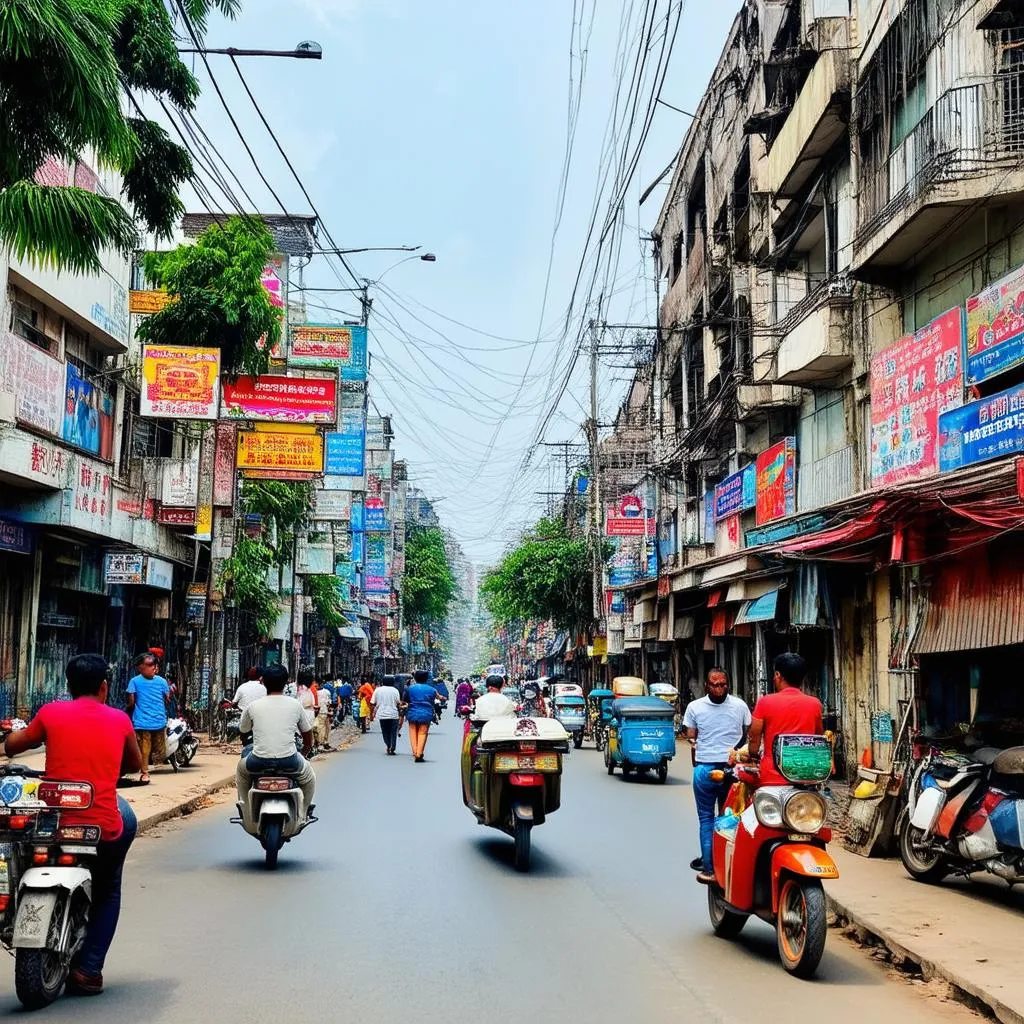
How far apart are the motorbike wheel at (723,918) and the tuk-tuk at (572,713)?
23.6 meters

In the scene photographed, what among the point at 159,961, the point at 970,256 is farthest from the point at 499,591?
the point at 159,961

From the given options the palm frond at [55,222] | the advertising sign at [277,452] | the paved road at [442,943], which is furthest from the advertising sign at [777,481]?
the palm frond at [55,222]

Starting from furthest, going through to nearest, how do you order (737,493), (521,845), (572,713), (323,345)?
1. (572,713)
2. (323,345)
3. (737,493)
4. (521,845)

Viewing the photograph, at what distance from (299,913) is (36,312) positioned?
1543 cm

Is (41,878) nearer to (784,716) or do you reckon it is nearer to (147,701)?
(784,716)

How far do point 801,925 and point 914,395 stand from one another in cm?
1116

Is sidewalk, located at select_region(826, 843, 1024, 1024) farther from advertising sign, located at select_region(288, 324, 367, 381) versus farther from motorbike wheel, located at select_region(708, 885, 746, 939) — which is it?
advertising sign, located at select_region(288, 324, 367, 381)

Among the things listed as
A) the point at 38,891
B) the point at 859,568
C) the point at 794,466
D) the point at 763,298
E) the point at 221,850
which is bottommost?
the point at 221,850

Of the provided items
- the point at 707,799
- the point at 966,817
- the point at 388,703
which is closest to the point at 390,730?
the point at 388,703

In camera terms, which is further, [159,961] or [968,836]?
[968,836]

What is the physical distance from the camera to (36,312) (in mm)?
20938

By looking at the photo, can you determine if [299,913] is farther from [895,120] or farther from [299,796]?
[895,120]

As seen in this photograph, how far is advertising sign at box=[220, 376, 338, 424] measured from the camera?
77.7 feet

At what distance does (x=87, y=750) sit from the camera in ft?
20.8
